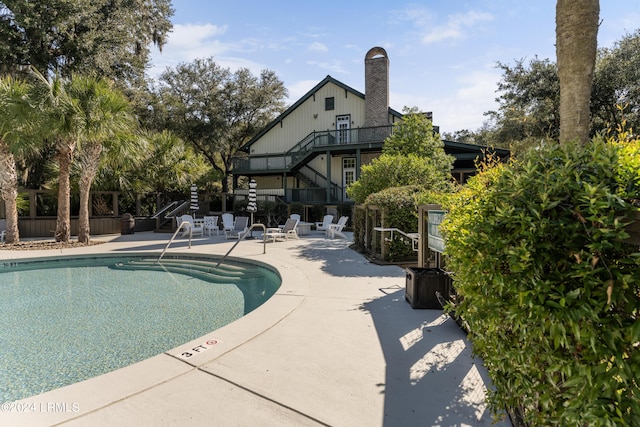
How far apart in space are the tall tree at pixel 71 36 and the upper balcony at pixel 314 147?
895 cm

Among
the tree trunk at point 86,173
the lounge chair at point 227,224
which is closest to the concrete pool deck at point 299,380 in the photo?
the tree trunk at point 86,173

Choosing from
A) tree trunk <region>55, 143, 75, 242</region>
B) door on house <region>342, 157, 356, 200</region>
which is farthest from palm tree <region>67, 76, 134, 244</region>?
door on house <region>342, 157, 356, 200</region>

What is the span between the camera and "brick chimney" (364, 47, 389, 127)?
20.6 meters

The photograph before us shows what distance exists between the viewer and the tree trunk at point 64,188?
37.9 feet

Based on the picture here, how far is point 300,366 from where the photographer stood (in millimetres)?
2979

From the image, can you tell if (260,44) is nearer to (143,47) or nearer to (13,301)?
(143,47)

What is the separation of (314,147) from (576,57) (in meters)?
16.8

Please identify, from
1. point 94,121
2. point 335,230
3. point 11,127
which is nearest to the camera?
point 11,127

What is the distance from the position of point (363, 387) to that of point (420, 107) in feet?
50.3

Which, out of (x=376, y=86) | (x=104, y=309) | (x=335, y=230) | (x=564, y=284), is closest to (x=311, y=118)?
(x=376, y=86)

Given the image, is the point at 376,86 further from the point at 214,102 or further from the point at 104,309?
the point at 104,309

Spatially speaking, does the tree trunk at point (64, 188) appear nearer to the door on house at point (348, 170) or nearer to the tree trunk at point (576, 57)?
the tree trunk at point (576, 57)

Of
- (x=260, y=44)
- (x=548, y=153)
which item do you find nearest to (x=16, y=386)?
(x=548, y=153)

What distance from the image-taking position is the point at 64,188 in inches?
467
